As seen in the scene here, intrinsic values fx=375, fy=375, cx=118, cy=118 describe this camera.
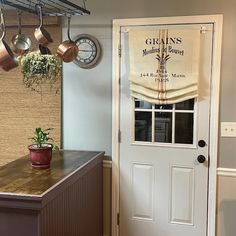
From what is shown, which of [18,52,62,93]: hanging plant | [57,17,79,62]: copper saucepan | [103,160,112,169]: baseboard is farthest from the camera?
[103,160,112,169]: baseboard

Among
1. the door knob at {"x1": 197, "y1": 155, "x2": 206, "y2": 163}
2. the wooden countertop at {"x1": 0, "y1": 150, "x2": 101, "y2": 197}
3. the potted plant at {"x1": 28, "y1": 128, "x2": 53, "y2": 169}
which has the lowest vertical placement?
the wooden countertop at {"x1": 0, "y1": 150, "x2": 101, "y2": 197}

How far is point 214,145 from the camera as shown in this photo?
127 inches

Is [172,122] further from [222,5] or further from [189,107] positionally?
[222,5]

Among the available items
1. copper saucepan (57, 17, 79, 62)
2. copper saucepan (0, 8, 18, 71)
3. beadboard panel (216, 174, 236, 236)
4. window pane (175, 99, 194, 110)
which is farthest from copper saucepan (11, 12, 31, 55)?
beadboard panel (216, 174, 236, 236)

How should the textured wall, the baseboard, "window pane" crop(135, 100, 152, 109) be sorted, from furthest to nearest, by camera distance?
the baseboard → "window pane" crop(135, 100, 152, 109) → the textured wall

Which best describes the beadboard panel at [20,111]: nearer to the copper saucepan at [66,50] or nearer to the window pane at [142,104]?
the copper saucepan at [66,50]

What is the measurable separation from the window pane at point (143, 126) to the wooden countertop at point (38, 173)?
1.35ft

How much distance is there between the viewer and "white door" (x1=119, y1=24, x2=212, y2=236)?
3.26 meters

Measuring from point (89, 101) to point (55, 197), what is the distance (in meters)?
1.28

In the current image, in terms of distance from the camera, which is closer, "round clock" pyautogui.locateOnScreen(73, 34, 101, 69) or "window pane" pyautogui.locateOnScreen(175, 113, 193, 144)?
"window pane" pyautogui.locateOnScreen(175, 113, 193, 144)

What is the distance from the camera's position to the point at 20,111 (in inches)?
145

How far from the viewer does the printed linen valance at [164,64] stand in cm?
321

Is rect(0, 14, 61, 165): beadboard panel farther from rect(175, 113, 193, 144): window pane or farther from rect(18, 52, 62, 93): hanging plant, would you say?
rect(175, 113, 193, 144): window pane

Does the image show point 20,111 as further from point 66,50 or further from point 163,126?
point 163,126
